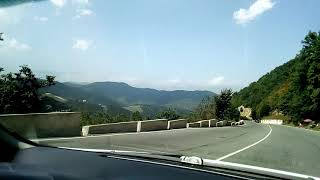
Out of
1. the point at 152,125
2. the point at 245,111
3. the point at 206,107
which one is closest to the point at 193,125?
the point at 152,125

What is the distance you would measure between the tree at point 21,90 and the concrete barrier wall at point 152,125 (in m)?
20.3

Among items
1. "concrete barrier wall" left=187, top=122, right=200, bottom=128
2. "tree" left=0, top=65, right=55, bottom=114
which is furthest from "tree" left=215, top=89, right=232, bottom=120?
"concrete barrier wall" left=187, top=122, right=200, bottom=128

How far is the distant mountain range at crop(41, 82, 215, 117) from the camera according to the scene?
3.49m

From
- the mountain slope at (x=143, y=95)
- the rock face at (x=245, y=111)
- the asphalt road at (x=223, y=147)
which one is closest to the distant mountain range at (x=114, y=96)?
the mountain slope at (x=143, y=95)

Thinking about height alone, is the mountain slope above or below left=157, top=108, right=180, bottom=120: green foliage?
below

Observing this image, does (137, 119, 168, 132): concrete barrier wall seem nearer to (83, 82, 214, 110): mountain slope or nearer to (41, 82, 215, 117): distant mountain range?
(83, 82, 214, 110): mountain slope

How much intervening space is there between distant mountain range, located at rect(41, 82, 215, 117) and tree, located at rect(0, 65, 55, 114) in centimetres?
11

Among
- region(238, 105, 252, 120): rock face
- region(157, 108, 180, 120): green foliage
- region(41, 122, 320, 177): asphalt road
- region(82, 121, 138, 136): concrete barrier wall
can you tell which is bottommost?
region(41, 122, 320, 177): asphalt road

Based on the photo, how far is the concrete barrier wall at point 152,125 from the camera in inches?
992

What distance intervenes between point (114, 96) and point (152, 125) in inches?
928

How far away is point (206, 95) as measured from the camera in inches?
202

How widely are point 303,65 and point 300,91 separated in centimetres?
790

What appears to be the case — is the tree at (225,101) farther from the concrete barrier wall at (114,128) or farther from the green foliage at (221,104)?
the concrete barrier wall at (114,128)

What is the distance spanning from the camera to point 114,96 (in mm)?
4125
